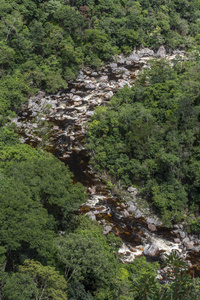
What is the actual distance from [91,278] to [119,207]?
13381 mm

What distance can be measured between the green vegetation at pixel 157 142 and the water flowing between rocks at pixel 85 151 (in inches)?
87.1

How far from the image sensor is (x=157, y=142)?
134ft

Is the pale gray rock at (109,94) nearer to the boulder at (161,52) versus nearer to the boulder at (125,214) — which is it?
the boulder at (161,52)

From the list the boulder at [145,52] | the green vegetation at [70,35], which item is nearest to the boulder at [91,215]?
the green vegetation at [70,35]

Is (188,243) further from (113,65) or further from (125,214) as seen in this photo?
(113,65)

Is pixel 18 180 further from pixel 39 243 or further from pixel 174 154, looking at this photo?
pixel 174 154

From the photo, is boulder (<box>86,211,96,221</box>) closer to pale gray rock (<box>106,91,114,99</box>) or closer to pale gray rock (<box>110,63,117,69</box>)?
pale gray rock (<box>106,91,114,99</box>)

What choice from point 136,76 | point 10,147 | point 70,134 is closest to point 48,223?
point 10,147

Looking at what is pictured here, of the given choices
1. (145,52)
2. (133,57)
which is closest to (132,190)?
(133,57)

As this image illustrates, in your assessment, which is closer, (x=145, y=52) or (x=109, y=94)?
(x=109, y=94)

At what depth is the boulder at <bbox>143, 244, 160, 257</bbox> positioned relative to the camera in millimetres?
30906

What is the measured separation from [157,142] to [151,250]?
15.3 metres

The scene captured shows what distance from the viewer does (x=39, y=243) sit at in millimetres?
21375

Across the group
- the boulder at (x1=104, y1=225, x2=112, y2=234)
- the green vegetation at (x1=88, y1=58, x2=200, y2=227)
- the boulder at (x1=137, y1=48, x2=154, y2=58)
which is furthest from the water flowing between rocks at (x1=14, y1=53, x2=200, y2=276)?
the green vegetation at (x1=88, y1=58, x2=200, y2=227)
